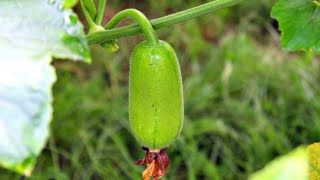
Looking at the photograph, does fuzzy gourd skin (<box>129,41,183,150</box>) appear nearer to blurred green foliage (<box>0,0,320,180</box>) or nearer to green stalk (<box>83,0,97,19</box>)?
green stalk (<box>83,0,97,19</box>)

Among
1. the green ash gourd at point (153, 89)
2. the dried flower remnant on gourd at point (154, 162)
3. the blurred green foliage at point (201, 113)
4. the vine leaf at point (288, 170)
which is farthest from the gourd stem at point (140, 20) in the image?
the blurred green foliage at point (201, 113)

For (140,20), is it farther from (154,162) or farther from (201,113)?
(201,113)

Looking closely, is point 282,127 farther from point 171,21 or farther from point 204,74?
point 171,21

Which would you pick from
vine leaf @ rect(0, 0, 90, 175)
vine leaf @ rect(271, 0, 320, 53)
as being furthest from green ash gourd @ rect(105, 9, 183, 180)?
vine leaf @ rect(0, 0, 90, 175)

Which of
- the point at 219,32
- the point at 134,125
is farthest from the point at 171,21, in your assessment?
the point at 219,32

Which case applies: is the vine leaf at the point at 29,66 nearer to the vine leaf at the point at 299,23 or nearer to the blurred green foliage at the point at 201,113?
the vine leaf at the point at 299,23

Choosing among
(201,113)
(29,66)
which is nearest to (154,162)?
(29,66)
